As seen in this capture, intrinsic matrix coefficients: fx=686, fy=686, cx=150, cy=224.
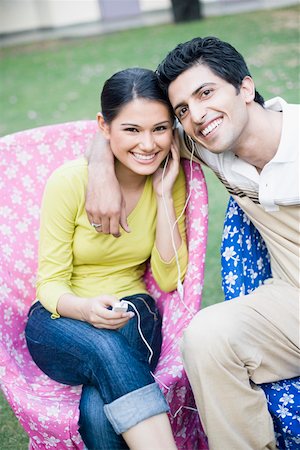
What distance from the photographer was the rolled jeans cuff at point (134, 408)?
7.04 feet

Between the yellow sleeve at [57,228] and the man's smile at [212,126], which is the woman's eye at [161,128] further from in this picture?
the yellow sleeve at [57,228]

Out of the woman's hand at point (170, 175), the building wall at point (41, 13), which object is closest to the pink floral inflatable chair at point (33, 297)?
the woman's hand at point (170, 175)

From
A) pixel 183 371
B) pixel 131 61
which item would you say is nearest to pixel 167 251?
pixel 183 371

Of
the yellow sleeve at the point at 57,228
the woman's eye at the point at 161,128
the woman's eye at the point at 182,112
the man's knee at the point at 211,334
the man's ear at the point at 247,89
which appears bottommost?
the man's knee at the point at 211,334

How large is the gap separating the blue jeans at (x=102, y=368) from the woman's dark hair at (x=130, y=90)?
2.51ft

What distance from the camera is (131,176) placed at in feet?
8.92

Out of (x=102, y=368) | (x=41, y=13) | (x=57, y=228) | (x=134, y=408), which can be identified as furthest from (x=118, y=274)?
(x=41, y=13)

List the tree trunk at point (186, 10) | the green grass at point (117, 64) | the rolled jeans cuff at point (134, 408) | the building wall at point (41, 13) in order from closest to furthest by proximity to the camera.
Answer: the rolled jeans cuff at point (134, 408) < the green grass at point (117, 64) < the tree trunk at point (186, 10) < the building wall at point (41, 13)

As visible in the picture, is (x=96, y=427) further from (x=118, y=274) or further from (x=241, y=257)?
(x=241, y=257)

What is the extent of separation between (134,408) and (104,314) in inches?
13.2

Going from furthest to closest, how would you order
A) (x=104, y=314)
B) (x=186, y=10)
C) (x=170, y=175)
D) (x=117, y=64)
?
(x=186, y=10)
(x=117, y=64)
(x=170, y=175)
(x=104, y=314)

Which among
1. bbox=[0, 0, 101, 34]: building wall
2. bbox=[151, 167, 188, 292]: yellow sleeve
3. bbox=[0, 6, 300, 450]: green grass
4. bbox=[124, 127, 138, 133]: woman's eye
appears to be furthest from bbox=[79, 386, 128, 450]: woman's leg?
bbox=[0, 0, 101, 34]: building wall

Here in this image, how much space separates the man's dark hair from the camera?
2.44 m

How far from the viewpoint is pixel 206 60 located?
244cm
